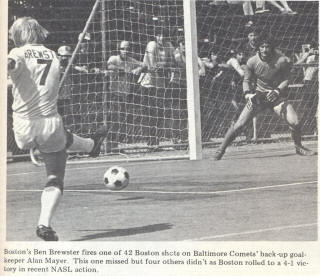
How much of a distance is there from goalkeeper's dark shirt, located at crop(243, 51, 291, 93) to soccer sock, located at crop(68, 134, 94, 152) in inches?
102

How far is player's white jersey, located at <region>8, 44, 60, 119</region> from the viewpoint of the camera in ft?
15.7

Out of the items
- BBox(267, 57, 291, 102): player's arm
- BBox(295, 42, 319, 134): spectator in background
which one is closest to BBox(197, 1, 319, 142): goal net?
BBox(295, 42, 319, 134): spectator in background

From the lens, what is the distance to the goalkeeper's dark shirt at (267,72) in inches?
300

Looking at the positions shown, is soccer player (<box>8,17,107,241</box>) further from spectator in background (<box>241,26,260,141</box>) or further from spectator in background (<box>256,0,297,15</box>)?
spectator in background (<box>256,0,297,15</box>)

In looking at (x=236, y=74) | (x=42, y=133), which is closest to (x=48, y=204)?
(x=42, y=133)

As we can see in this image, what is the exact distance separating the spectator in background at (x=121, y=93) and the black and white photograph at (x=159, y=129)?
0.6 inches

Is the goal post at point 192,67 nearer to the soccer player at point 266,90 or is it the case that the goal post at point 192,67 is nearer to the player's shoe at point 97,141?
the soccer player at point 266,90

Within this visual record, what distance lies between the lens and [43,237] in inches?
185

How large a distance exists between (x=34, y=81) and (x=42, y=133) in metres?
0.33

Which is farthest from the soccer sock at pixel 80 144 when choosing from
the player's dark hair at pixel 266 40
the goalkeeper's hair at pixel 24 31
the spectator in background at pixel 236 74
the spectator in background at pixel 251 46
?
the spectator in background at pixel 236 74

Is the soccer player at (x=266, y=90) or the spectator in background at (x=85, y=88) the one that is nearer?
the soccer player at (x=266, y=90)

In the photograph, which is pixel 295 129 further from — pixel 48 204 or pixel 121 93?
pixel 48 204

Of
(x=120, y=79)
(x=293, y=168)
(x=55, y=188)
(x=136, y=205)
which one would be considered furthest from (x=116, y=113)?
(x=55, y=188)

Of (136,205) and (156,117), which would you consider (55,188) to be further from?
(156,117)
